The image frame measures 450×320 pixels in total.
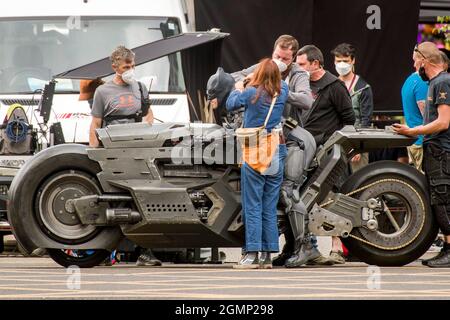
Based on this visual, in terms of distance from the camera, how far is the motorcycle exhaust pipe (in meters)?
12.9

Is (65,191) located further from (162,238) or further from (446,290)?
(446,290)

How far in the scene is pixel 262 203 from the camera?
13.0 metres

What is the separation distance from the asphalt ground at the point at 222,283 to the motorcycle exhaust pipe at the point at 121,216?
0.43 metres

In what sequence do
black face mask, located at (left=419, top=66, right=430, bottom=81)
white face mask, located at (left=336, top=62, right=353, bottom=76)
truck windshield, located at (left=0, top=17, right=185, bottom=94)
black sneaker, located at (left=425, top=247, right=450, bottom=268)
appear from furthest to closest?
truck windshield, located at (left=0, top=17, right=185, bottom=94) → white face mask, located at (left=336, top=62, right=353, bottom=76) → black face mask, located at (left=419, top=66, right=430, bottom=81) → black sneaker, located at (left=425, top=247, right=450, bottom=268)

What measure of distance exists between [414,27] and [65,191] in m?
8.74

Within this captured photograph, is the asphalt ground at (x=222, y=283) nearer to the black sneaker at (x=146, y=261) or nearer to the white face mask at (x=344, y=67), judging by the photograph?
the black sneaker at (x=146, y=261)

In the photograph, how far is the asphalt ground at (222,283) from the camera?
1040 cm

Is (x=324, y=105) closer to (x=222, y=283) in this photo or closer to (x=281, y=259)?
(x=281, y=259)

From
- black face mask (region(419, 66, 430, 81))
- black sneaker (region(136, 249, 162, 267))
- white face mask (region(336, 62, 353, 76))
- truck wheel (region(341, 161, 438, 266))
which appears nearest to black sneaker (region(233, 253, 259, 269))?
truck wheel (region(341, 161, 438, 266))

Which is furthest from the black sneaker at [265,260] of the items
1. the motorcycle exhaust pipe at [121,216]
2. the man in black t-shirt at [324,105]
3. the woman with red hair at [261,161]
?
the man in black t-shirt at [324,105]

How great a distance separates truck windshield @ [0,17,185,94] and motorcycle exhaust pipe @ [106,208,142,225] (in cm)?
483

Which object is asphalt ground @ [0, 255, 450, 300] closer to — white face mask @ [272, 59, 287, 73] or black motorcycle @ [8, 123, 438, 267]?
black motorcycle @ [8, 123, 438, 267]

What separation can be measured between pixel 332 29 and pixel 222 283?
9.45 meters
